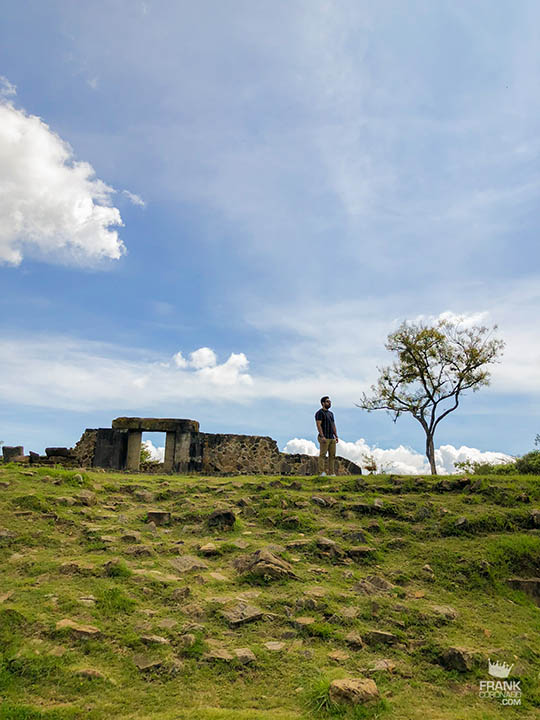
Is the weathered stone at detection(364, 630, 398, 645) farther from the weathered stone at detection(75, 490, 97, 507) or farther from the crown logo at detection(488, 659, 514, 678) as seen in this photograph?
the weathered stone at detection(75, 490, 97, 507)

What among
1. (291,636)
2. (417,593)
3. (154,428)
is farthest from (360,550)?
(154,428)

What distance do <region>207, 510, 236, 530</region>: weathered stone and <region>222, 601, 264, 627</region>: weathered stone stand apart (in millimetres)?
2683

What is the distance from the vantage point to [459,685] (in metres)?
4.78

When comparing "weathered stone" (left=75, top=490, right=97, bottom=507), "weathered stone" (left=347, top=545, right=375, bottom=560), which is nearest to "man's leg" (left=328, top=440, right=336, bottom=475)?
"weathered stone" (left=347, top=545, right=375, bottom=560)

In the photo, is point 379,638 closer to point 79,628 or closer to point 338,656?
point 338,656

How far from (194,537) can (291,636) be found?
10.4ft

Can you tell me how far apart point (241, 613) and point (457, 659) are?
2.27m

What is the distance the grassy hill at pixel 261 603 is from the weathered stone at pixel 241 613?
0.02 m

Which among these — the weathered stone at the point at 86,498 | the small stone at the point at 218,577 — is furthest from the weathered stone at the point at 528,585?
the weathered stone at the point at 86,498

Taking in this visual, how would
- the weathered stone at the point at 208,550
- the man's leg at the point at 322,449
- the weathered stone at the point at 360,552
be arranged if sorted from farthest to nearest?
the man's leg at the point at 322,449 < the weathered stone at the point at 360,552 < the weathered stone at the point at 208,550

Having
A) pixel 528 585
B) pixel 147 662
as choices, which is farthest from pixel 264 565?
pixel 528 585

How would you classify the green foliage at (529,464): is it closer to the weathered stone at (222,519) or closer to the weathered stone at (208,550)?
the weathered stone at (222,519)

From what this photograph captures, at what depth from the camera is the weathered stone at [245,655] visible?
15.6ft

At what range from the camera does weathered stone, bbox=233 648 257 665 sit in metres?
4.75
